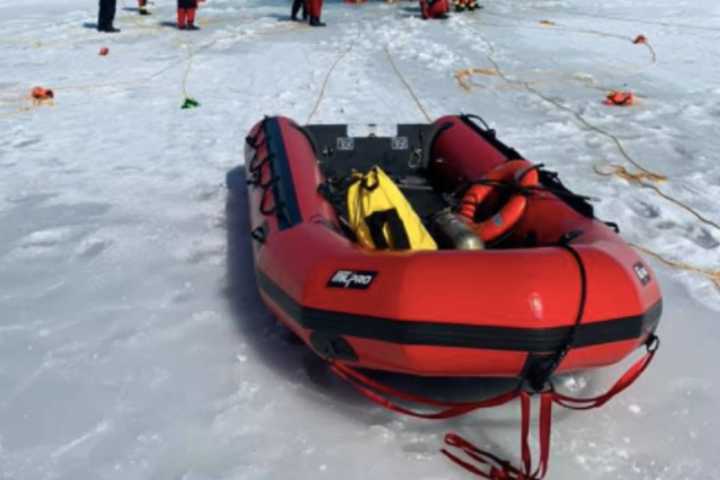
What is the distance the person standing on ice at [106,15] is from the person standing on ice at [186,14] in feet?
2.95

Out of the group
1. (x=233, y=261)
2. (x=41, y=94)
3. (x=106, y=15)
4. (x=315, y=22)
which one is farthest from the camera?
(x=315, y=22)

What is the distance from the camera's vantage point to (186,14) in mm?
10062

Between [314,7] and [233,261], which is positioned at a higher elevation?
[314,7]

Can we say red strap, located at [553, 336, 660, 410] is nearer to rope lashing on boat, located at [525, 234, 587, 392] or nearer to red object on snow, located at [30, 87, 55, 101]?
rope lashing on boat, located at [525, 234, 587, 392]

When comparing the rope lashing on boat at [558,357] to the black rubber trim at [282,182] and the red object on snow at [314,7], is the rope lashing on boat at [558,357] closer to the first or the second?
the black rubber trim at [282,182]

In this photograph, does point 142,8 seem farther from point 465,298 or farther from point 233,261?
point 465,298

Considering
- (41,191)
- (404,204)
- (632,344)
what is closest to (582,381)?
(632,344)

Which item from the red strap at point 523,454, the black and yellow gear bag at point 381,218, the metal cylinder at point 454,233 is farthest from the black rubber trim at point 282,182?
the red strap at point 523,454

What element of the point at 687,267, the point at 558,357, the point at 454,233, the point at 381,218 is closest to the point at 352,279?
the point at 381,218

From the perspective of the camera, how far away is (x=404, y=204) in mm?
2812

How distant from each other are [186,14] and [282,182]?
316 inches

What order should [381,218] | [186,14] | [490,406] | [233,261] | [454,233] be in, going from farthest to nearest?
[186,14] → [233,261] → [454,233] → [381,218] → [490,406]

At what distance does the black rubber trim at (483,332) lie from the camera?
1.92 m

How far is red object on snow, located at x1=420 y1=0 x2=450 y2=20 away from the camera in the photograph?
10.8 m
